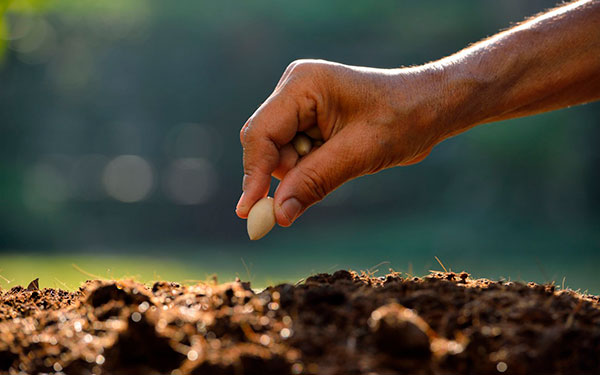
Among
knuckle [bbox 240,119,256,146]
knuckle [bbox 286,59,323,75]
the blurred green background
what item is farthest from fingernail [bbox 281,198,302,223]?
the blurred green background

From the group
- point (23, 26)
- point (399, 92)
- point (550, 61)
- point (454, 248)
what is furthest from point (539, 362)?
point (23, 26)

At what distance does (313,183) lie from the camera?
229cm

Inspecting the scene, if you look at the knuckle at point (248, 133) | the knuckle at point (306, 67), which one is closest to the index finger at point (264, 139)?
the knuckle at point (248, 133)

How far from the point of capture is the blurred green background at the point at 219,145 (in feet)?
52.2

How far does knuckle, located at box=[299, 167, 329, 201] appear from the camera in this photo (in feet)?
7.43

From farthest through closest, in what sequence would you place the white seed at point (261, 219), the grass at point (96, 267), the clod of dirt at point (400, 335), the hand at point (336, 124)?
the grass at point (96, 267) < the white seed at point (261, 219) < the hand at point (336, 124) < the clod of dirt at point (400, 335)

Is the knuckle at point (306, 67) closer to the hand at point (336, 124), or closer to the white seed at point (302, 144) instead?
the hand at point (336, 124)

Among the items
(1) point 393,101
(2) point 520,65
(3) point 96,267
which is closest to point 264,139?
(1) point 393,101

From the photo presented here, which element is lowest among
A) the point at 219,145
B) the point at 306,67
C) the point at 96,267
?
the point at 306,67

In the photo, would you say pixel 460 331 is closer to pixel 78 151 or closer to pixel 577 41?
pixel 577 41

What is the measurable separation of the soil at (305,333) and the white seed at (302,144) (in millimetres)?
757

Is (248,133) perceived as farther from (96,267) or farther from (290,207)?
(96,267)

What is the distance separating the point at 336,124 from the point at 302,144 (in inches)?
6.7

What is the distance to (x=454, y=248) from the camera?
14.8 meters
